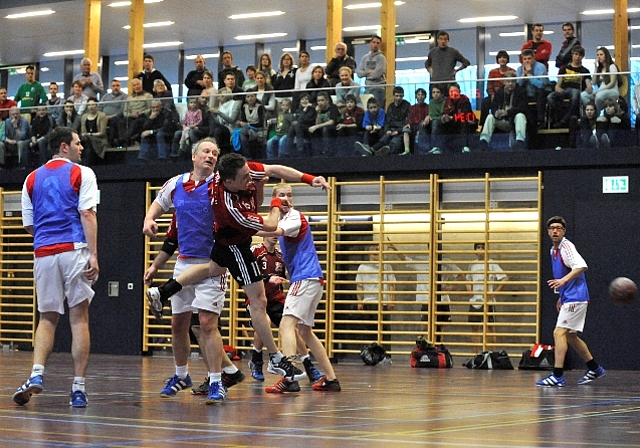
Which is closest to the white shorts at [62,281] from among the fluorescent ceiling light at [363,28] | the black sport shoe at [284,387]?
the black sport shoe at [284,387]

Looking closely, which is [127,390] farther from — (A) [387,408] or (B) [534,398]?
(B) [534,398]

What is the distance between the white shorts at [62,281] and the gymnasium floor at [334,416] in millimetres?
733

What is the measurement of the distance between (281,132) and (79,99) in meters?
4.42

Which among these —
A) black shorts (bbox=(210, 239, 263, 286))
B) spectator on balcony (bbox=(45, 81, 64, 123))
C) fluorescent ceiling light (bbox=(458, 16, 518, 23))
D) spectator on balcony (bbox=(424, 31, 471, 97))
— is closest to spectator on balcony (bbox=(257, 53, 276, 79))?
spectator on balcony (bbox=(424, 31, 471, 97))

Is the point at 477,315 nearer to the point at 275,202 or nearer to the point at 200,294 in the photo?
the point at 275,202

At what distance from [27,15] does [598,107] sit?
14.6 m

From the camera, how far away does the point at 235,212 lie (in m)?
8.15

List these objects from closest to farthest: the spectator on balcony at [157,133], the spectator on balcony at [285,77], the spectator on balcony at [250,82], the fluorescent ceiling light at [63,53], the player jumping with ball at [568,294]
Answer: the player jumping with ball at [568,294], the spectator on balcony at [285,77], the spectator on balcony at [157,133], the spectator on balcony at [250,82], the fluorescent ceiling light at [63,53]

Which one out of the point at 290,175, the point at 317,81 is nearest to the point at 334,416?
the point at 290,175

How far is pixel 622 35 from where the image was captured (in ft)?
61.5

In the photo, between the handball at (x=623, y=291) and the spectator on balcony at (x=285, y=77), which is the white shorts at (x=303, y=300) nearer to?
the handball at (x=623, y=291)

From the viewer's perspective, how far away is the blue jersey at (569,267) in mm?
12367

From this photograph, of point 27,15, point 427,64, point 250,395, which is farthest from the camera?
point 27,15

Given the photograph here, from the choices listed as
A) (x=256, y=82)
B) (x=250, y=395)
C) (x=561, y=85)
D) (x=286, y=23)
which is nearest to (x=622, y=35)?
(x=561, y=85)
